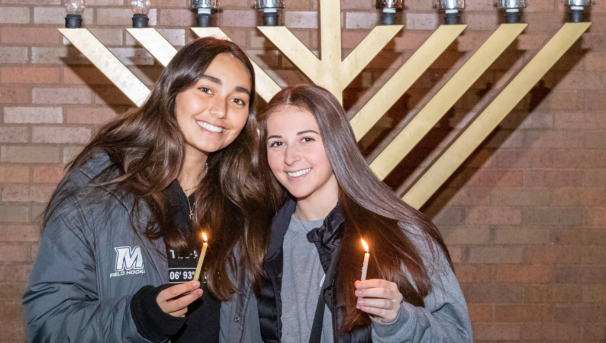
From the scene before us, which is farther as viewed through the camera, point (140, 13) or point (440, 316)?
point (140, 13)

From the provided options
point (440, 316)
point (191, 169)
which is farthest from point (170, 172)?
point (440, 316)

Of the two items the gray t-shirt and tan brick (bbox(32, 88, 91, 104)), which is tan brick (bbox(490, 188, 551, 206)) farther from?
tan brick (bbox(32, 88, 91, 104))

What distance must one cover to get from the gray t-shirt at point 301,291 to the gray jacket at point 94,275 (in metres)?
0.13

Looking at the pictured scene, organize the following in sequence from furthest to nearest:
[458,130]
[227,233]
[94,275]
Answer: [458,130] → [227,233] → [94,275]

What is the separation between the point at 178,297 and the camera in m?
1.26

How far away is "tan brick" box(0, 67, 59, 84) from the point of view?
103 inches

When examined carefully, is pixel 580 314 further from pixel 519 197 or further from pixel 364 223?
pixel 364 223

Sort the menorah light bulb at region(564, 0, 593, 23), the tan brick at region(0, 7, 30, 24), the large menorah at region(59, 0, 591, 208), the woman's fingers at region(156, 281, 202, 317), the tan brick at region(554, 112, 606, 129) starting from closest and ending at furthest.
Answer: the woman's fingers at region(156, 281, 202, 317), the large menorah at region(59, 0, 591, 208), the menorah light bulb at region(564, 0, 593, 23), the tan brick at region(0, 7, 30, 24), the tan brick at region(554, 112, 606, 129)

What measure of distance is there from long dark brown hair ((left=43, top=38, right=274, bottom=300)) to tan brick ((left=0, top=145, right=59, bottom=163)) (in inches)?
45.5

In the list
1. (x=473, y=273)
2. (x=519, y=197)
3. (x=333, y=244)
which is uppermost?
(x=519, y=197)

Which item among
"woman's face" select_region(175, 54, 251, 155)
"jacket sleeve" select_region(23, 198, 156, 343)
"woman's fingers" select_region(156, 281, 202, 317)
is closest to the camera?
"woman's fingers" select_region(156, 281, 202, 317)

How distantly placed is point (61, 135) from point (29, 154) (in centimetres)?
17

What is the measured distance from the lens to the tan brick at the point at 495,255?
276cm

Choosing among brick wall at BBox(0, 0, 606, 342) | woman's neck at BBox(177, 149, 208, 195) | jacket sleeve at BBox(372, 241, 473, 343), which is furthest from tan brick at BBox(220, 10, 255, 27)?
jacket sleeve at BBox(372, 241, 473, 343)
